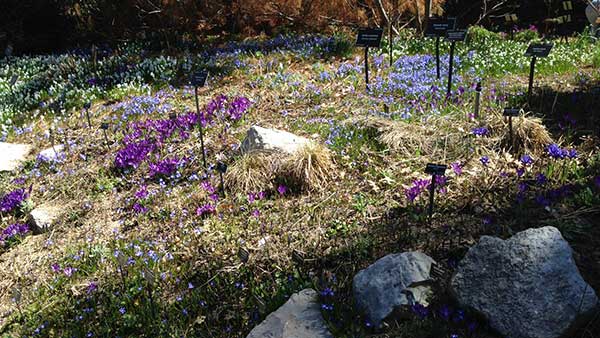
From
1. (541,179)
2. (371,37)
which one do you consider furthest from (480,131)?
(371,37)

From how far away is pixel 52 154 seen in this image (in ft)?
21.6

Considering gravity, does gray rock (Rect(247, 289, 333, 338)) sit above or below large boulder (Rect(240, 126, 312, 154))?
below

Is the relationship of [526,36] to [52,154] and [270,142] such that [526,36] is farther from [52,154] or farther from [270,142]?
[52,154]

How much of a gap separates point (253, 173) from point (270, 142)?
1.42 feet

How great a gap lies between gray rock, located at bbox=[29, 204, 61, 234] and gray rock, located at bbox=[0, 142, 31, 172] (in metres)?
1.59

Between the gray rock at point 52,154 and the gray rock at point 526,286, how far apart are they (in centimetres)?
514

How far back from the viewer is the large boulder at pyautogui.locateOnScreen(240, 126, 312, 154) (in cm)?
511

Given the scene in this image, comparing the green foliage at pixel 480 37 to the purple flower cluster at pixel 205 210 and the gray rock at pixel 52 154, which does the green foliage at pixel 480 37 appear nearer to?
the purple flower cluster at pixel 205 210

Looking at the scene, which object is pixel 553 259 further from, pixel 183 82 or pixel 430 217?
pixel 183 82

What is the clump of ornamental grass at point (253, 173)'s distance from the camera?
481cm

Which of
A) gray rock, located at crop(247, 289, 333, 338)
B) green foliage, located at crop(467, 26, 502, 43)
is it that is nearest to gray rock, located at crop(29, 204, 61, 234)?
gray rock, located at crop(247, 289, 333, 338)

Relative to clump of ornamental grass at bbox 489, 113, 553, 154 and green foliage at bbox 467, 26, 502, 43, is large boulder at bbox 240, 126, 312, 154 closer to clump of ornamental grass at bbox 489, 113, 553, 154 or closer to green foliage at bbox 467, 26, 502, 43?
clump of ornamental grass at bbox 489, 113, 553, 154

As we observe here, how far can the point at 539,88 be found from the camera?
19.6 ft

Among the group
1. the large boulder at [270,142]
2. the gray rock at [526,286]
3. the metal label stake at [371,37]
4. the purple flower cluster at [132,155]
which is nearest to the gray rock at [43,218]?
the purple flower cluster at [132,155]
